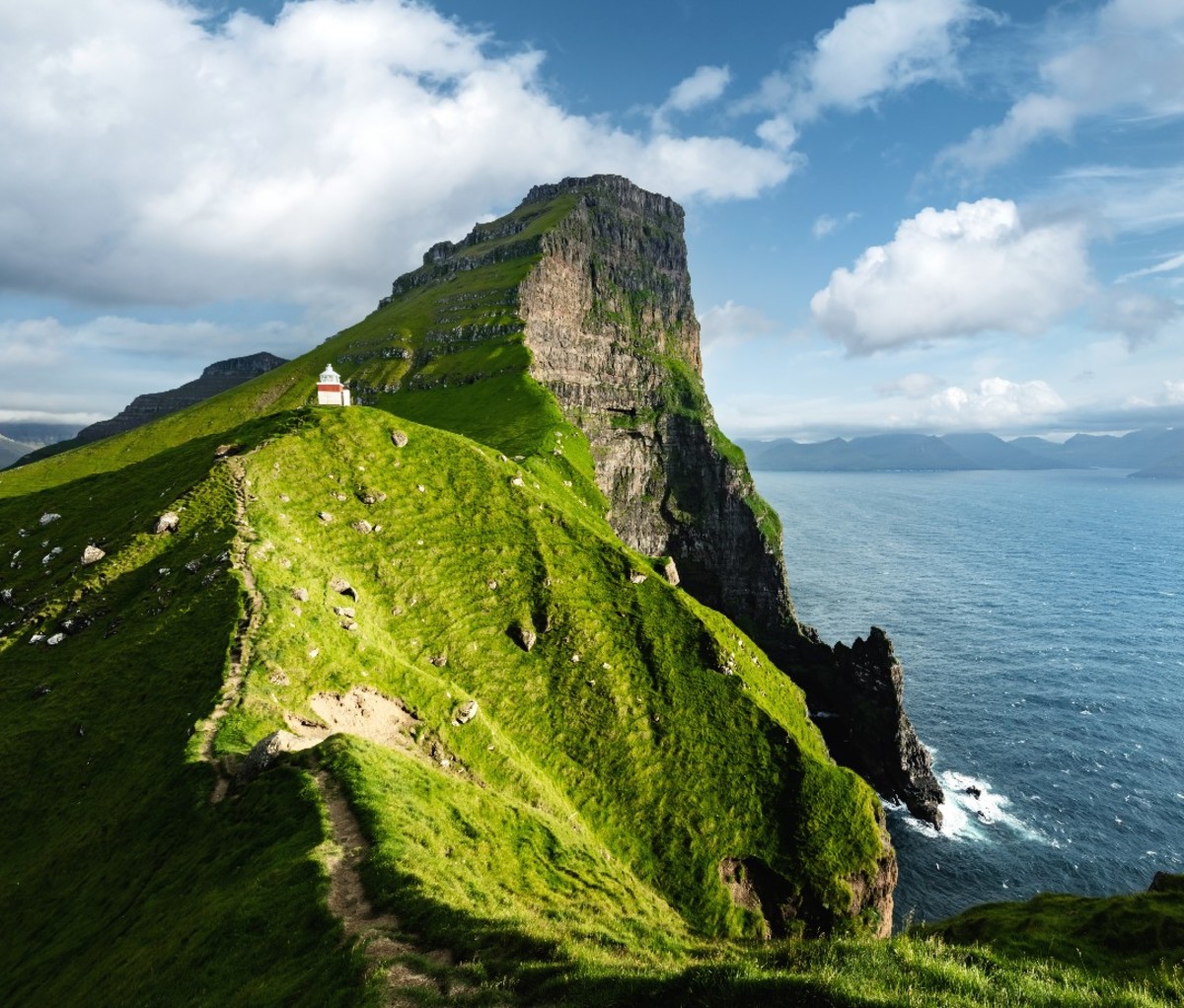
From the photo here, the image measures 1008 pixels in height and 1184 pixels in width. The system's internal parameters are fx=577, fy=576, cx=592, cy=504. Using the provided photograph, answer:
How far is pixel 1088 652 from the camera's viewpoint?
129 meters

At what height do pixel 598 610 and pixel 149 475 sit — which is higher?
pixel 149 475

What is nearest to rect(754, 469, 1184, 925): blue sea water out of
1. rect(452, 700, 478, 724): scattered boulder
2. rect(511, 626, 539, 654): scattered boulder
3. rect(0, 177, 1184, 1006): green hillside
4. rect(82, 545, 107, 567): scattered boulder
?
rect(0, 177, 1184, 1006): green hillside

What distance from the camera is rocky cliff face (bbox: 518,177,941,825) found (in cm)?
10000

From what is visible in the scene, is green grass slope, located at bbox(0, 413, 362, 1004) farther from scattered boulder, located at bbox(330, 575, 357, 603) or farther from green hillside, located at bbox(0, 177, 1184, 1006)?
scattered boulder, located at bbox(330, 575, 357, 603)

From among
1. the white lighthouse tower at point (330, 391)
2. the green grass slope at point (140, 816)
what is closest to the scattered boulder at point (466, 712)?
the green grass slope at point (140, 816)

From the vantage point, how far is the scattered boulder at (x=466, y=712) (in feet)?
125

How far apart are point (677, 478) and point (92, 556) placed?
132 metres

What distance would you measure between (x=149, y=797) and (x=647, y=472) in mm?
134422

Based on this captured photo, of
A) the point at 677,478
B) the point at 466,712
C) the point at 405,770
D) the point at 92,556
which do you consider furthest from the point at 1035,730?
the point at 92,556

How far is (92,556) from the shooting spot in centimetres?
4338

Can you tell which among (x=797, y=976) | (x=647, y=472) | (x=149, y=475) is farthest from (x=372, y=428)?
(x=647, y=472)

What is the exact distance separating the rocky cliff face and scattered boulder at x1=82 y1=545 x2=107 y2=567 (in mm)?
88642

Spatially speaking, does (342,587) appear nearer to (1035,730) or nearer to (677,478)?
(1035,730)

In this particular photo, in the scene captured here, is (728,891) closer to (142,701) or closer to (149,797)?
(149,797)
